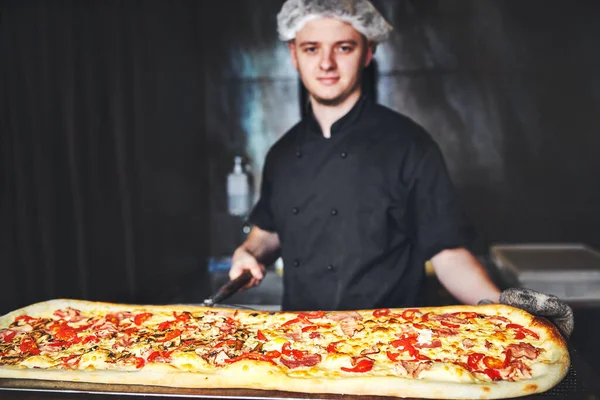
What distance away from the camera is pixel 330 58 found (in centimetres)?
229

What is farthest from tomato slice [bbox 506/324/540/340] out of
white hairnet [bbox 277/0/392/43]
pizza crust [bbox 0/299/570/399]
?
white hairnet [bbox 277/0/392/43]

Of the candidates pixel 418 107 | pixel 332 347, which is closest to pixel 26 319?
pixel 332 347

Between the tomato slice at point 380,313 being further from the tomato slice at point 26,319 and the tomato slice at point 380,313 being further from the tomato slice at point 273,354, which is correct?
the tomato slice at point 26,319

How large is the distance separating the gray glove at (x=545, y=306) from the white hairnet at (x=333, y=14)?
49.8 inches

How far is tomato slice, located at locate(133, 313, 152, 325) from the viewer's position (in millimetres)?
1710

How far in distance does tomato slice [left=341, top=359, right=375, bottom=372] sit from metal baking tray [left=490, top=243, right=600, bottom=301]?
143 cm

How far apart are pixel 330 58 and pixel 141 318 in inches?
49.3

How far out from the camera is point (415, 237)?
7.24 ft

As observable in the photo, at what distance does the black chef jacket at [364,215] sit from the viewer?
2.18 meters

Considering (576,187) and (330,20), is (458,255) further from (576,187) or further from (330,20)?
(576,187)

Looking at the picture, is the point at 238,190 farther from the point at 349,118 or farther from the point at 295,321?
the point at 295,321

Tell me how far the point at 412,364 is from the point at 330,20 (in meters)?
1.46

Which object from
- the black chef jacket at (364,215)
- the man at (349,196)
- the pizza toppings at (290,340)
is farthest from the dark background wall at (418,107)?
the pizza toppings at (290,340)

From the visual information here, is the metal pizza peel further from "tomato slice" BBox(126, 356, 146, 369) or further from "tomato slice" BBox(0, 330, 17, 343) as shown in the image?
"tomato slice" BBox(0, 330, 17, 343)
